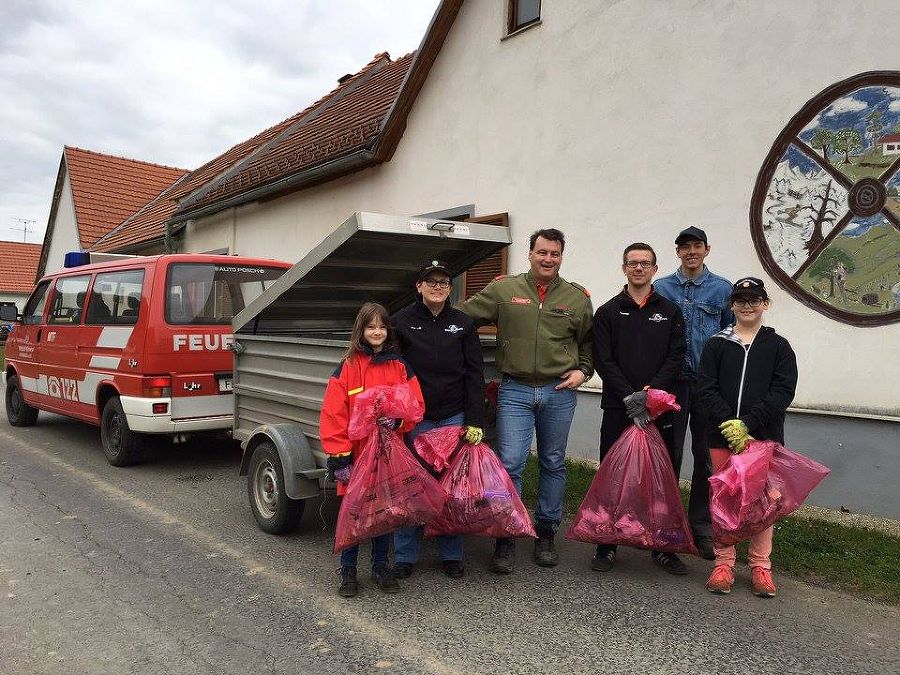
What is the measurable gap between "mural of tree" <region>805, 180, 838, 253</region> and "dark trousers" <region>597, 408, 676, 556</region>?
2.35 metres

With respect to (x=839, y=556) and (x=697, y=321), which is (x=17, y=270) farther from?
(x=839, y=556)

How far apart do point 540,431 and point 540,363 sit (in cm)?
44

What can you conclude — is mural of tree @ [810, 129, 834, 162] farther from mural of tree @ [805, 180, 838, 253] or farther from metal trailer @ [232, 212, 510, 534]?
metal trailer @ [232, 212, 510, 534]

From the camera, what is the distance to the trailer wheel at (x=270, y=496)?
4266 millimetres

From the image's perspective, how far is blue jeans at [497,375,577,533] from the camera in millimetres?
3887

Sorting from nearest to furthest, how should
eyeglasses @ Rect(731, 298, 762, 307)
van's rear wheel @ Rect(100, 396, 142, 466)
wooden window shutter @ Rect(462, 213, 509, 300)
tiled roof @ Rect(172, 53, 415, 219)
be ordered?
eyeglasses @ Rect(731, 298, 762, 307)
van's rear wheel @ Rect(100, 396, 142, 466)
wooden window shutter @ Rect(462, 213, 509, 300)
tiled roof @ Rect(172, 53, 415, 219)

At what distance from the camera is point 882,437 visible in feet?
16.0

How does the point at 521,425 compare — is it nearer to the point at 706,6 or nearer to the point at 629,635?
the point at 629,635

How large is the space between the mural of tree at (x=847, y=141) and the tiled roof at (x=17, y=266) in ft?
149

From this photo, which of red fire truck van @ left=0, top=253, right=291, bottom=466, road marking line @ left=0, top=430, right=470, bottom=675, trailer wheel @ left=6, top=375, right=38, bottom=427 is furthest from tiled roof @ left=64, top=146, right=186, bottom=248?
road marking line @ left=0, top=430, right=470, bottom=675

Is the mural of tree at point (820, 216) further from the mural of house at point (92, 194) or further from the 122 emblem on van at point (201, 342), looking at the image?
the mural of house at point (92, 194)

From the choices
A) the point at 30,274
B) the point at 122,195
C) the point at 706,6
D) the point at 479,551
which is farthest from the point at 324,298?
the point at 30,274

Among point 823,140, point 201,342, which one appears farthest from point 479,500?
point 823,140

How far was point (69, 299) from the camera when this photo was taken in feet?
22.9
